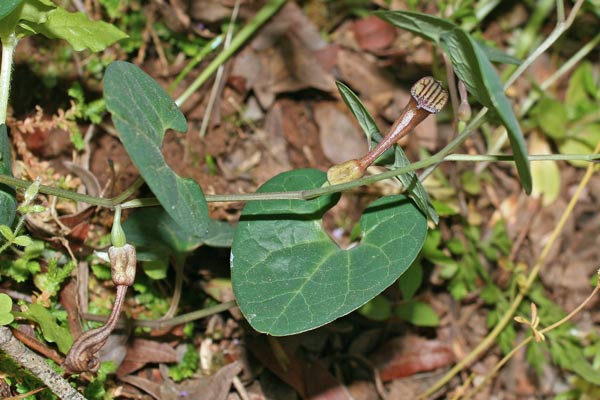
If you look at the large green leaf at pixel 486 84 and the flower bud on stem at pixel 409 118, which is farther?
the flower bud on stem at pixel 409 118

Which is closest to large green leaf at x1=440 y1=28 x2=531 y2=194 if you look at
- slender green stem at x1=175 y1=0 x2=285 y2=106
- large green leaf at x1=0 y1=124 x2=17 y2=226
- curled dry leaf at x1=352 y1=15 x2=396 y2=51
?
large green leaf at x1=0 y1=124 x2=17 y2=226

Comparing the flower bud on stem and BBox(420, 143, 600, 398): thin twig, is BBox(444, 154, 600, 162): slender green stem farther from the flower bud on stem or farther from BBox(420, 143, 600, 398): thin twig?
BBox(420, 143, 600, 398): thin twig

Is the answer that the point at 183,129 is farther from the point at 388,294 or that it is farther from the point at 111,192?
the point at 388,294

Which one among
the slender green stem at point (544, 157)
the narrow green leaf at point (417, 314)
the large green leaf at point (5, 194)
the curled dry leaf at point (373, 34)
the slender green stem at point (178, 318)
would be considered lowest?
the narrow green leaf at point (417, 314)

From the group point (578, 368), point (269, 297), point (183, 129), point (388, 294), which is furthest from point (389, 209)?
point (578, 368)

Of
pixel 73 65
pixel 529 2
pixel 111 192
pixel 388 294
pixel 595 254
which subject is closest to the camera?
pixel 111 192

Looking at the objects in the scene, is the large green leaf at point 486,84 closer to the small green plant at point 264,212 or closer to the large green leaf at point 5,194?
the small green plant at point 264,212

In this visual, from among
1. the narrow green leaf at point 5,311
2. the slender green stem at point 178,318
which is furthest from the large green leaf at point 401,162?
the narrow green leaf at point 5,311
